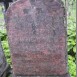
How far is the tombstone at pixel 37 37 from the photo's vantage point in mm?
2959

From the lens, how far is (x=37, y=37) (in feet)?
10.2

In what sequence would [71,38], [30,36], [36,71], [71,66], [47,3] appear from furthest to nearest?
[71,38] < [71,66] < [36,71] < [30,36] < [47,3]

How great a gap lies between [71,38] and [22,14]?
2.78 m

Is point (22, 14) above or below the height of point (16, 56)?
above

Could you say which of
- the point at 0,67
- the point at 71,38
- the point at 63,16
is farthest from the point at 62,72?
the point at 71,38

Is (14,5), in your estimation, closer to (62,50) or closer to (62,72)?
(62,50)

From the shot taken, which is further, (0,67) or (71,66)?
(71,66)

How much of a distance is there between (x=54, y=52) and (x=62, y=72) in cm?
36

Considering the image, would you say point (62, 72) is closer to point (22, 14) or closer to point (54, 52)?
point (54, 52)

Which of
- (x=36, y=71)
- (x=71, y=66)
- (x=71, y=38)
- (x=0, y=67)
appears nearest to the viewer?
(x=36, y=71)

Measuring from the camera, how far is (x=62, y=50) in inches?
124

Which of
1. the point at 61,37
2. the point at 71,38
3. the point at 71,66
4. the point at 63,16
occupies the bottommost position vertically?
the point at 71,66

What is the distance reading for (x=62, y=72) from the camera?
329 centimetres

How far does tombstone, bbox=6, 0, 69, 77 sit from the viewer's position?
9.71 feet
